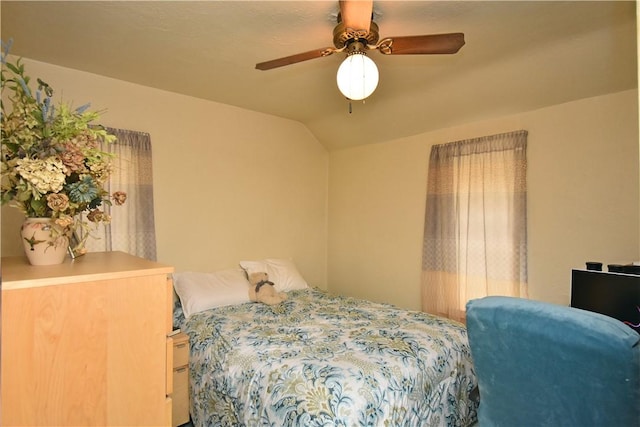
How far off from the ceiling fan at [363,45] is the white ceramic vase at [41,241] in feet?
4.15

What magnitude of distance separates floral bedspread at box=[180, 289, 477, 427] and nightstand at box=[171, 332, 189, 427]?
0.05 meters

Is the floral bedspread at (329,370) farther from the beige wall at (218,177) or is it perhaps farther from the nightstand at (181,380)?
the beige wall at (218,177)

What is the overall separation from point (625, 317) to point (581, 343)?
107 centimetres

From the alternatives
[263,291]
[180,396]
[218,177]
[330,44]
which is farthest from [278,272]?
[330,44]

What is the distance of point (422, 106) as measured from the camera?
9.49 feet

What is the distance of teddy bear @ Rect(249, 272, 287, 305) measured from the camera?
2783 millimetres

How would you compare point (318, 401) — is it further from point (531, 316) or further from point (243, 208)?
point (243, 208)

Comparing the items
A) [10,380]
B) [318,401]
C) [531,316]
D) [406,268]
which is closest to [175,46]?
[10,380]

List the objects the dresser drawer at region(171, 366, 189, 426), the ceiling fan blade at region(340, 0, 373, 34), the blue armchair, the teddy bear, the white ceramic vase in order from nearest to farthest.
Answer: the blue armchair, the white ceramic vase, the ceiling fan blade at region(340, 0, 373, 34), the dresser drawer at region(171, 366, 189, 426), the teddy bear

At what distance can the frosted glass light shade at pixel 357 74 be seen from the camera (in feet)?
5.02

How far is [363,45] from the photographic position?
1.58 metres


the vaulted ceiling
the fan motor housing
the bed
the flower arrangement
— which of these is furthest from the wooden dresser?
the vaulted ceiling

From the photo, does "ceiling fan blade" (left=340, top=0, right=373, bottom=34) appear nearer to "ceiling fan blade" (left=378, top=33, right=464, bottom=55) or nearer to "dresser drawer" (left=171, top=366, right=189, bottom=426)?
"ceiling fan blade" (left=378, top=33, right=464, bottom=55)

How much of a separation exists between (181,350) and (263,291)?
0.87 metres
